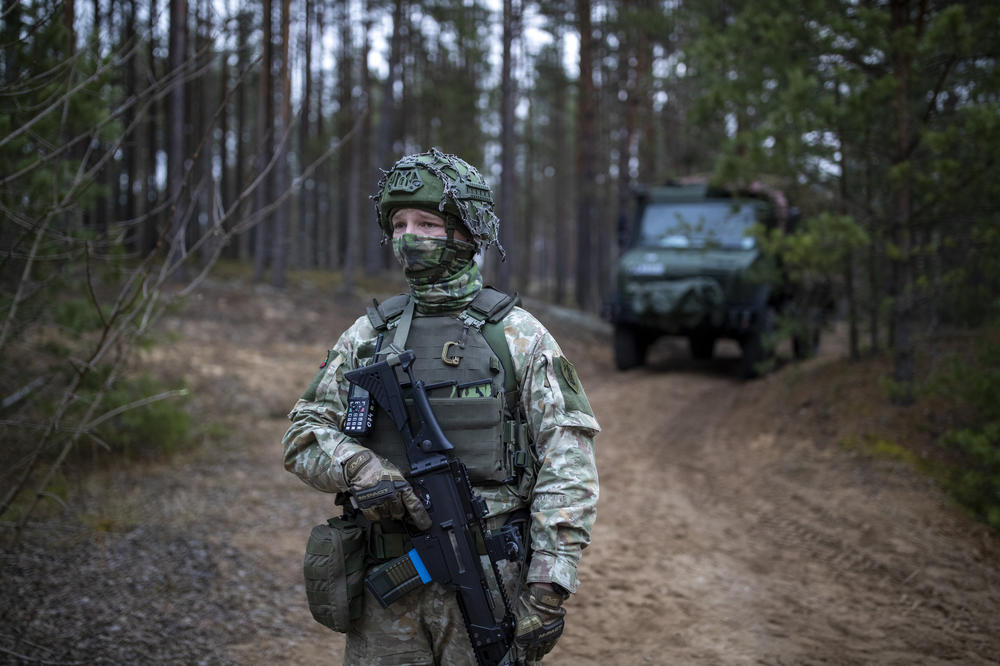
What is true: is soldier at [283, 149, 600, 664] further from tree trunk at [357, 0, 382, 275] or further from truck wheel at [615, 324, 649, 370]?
truck wheel at [615, 324, 649, 370]

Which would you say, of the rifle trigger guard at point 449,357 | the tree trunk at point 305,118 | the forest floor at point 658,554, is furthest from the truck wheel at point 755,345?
the rifle trigger guard at point 449,357

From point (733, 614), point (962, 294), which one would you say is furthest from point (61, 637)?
point (962, 294)

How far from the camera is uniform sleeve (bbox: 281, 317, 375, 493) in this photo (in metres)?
2.29

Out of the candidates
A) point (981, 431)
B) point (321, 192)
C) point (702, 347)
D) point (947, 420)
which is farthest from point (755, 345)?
point (321, 192)

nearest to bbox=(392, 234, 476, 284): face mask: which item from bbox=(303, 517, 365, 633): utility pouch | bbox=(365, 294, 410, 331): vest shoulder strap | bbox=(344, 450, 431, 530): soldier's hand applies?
bbox=(365, 294, 410, 331): vest shoulder strap

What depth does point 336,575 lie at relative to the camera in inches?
90.8

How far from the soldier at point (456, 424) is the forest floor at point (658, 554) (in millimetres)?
1891

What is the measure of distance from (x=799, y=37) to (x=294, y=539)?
667cm

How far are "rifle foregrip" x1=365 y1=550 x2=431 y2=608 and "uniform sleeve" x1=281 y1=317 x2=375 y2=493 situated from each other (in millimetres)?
276

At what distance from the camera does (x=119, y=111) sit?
3514 mm

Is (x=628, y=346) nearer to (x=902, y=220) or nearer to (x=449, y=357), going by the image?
(x=902, y=220)

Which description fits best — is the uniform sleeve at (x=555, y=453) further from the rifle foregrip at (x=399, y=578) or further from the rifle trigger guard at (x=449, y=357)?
the rifle foregrip at (x=399, y=578)

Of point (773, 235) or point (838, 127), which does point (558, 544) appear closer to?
point (773, 235)

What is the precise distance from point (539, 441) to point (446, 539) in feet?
1.30
